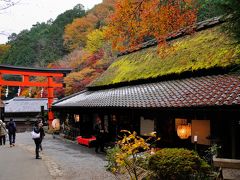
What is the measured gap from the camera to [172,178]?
747 centimetres

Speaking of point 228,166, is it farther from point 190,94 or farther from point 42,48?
point 42,48

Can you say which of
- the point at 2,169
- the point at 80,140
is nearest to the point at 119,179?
the point at 2,169

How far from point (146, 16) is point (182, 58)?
4812mm

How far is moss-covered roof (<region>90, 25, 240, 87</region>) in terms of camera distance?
12398 millimetres

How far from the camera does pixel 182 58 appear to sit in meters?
15.3

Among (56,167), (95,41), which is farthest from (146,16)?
(95,41)

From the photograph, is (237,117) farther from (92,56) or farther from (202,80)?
(92,56)

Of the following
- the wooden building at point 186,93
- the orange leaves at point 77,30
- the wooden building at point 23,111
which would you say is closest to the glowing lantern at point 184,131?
the wooden building at point 186,93

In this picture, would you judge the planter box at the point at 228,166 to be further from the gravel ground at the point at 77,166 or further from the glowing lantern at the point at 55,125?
the glowing lantern at the point at 55,125

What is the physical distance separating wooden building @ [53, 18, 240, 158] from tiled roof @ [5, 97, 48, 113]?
2177 cm

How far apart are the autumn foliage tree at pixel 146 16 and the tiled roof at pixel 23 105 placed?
103ft

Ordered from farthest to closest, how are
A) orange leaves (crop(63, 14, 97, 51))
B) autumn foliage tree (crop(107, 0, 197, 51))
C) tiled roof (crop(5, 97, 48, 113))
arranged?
orange leaves (crop(63, 14, 97, 51)), tiled roof (crop(5, 97, 48, 113)), autumn foliage tree (crop(107, 0, 197, 51))

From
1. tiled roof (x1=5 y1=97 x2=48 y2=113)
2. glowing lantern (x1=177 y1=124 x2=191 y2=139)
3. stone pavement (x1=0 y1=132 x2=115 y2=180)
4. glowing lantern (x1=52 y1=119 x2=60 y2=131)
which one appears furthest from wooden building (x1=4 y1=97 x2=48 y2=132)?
glowing lantern (x1=177 y1=124 x2=191 y2=139)

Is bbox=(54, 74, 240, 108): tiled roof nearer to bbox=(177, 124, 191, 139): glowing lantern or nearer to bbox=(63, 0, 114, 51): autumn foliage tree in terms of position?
bbox=(177, 124, 191, 139): glowing lantern
